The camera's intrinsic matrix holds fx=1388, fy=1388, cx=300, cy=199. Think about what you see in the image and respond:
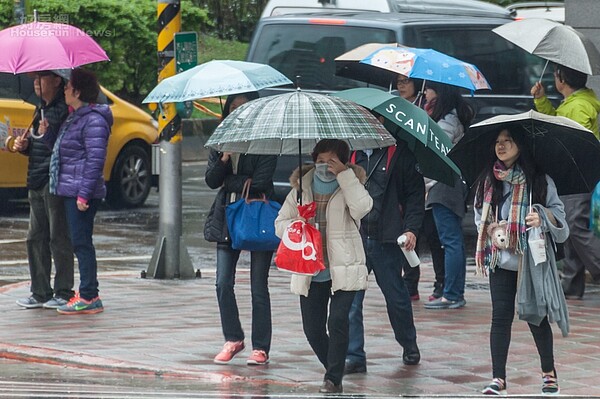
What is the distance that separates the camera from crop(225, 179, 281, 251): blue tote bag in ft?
27.9

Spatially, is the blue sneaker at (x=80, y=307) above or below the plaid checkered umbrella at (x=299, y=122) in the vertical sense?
below

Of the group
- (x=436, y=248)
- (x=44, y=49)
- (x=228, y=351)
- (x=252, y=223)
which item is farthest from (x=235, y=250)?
(x=436, y=248)

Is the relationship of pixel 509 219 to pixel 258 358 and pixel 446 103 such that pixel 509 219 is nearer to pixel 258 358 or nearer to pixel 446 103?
pixel 258 358

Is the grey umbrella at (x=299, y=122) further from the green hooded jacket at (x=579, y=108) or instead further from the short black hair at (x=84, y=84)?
the green hooded jacket at (x=579, y=108)

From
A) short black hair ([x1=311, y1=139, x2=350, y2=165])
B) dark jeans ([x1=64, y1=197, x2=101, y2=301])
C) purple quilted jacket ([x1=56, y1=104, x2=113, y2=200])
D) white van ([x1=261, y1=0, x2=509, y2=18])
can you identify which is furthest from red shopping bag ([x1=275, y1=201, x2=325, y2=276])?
white van ([x1=261, y1=0, x2=509, y2=18])

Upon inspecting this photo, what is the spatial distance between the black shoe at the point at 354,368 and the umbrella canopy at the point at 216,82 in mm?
1761

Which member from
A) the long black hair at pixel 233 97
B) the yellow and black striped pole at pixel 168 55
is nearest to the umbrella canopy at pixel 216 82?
the long black hair at pixel 233 97

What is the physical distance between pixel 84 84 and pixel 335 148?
3.33 metres

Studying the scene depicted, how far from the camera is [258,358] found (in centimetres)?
862

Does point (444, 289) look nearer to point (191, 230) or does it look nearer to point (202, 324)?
point (202, 324)

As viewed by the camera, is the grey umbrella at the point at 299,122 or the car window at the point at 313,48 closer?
the grey umbrella at the point at 299,122

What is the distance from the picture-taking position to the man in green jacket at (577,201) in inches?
419

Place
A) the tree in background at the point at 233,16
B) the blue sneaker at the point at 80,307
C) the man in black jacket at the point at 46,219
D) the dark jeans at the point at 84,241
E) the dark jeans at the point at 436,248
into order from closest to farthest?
the dark jeans at the point at 84,241 → the blue sneaker at the point at 80,307 → the man in black jacket at the point at 46,219 → the dark jeans at the point at 436,248 → the tree in background at the point at 233,16

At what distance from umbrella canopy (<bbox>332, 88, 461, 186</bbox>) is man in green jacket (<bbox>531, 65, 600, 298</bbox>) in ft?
6.72
